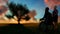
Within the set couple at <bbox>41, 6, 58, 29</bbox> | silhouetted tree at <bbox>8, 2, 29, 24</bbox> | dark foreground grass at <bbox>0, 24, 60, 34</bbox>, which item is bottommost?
dark foreground grass at <bbox>0, 24, 60, 34</bbox>

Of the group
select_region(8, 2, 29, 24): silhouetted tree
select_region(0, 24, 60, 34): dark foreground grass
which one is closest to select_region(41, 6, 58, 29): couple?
select_region(0, 24, 60, 34): dark foreground grass

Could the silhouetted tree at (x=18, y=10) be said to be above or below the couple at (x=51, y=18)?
above

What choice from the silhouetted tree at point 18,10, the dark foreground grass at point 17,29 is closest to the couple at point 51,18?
the dark foreground grass at point 17,29

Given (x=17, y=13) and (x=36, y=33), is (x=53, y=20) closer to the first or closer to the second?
(x=36, y=33)

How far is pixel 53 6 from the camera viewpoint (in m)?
5.76

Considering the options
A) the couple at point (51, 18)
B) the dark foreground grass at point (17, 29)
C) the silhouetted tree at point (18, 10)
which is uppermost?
the silhouetted tree at point (18, 10)

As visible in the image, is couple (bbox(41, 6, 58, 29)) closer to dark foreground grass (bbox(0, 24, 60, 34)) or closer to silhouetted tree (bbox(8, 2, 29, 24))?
dark foreground grass (bbox(0, 24, 60, 34))

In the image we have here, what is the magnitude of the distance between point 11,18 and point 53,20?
1120 millimetres

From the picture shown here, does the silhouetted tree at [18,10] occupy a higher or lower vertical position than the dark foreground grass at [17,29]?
higher

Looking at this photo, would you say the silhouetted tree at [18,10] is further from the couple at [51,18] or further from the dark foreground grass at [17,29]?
the couple at [51,18]

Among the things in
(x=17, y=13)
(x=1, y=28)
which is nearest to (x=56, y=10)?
(x=17, y=13)

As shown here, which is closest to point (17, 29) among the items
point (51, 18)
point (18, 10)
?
point (18, 10)

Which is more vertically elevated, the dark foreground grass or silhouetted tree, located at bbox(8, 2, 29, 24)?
silhouetted tree, located at bbox(8, 2, 29, 24)

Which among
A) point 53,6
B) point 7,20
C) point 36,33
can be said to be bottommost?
point 36,33
